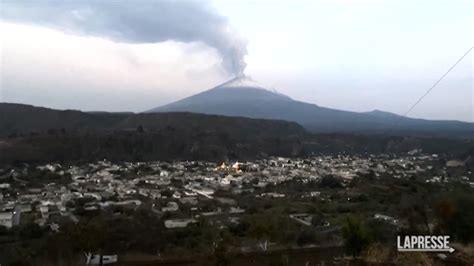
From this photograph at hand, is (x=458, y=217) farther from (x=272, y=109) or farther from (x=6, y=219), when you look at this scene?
(x=272, y=109)

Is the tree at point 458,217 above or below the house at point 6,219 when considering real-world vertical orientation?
above

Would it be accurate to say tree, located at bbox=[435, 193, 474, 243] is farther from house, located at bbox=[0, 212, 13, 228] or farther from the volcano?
the volcano

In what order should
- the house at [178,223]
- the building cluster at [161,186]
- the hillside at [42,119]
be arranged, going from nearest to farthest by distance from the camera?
the house at [178,223] → the building cluster at [161,186] → the hillside at [42,119]

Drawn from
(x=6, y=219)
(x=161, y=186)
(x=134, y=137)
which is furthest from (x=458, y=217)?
(x=134, y=137)

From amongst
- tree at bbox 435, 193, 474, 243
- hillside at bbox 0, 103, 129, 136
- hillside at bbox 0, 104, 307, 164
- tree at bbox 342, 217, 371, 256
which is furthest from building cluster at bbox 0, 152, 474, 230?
hillside at bbox 0, 103, 129, 136

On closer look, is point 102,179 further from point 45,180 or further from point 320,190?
point 320,190

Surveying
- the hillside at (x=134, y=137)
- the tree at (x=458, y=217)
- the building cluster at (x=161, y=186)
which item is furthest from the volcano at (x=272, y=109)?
the tree at (x=458, y=217)

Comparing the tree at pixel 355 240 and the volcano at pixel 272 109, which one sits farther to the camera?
the volcano at pixel 272 109

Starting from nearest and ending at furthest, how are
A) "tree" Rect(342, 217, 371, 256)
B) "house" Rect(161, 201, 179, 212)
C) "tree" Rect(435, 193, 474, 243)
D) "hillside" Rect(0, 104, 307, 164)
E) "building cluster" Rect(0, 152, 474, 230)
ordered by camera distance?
"tree" Rect(342, 217, 371, 256) < "tree" Rect(435, 193, 474, 243) < "building cluster" Rect(0, 152, 474, 230) < "house" Rect(161, 201, 179, 212) < "hillside" Rect(0, 104, 307, 164)

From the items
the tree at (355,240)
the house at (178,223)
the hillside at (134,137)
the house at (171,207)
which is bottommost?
the house at (171,207)

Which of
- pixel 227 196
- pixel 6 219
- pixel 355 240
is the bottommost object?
pixel 227 196

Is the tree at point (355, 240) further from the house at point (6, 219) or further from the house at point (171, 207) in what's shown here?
the house at point (6, 219)

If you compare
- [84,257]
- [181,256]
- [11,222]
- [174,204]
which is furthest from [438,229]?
[11,222]
